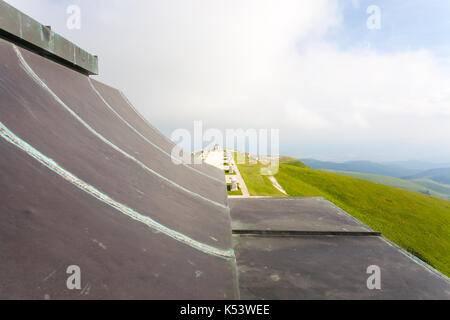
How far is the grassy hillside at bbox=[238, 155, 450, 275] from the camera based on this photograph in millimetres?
16750

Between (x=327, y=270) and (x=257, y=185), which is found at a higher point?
(x=327, y=270)

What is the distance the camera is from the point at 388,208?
2295cm

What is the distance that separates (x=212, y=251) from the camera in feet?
5.65

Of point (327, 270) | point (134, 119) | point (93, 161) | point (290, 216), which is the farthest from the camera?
point (134, 119)

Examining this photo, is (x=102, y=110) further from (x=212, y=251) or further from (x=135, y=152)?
(x=212, y=251)

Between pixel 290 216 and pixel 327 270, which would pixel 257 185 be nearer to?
pixel 290 216

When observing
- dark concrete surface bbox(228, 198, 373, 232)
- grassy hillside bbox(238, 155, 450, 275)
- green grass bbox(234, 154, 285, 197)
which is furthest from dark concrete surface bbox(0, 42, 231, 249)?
grassy hillside bbox(238, 155, 450, 275)

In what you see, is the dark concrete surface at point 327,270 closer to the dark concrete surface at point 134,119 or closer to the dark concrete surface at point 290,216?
the dark concrete surface at point 290,216

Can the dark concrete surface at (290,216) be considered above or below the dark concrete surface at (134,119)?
below

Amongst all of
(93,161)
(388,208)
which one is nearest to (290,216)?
(93,161)

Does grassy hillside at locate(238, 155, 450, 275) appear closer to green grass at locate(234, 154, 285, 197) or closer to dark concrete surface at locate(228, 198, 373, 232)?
green grass at locate(234, 154, 285, 197)

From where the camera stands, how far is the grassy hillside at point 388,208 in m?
16.8

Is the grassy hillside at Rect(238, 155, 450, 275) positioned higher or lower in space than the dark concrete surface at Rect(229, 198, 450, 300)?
lower

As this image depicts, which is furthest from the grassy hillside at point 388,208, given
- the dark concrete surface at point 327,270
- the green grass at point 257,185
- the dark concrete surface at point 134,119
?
the dark concrete surface at point 327,270
